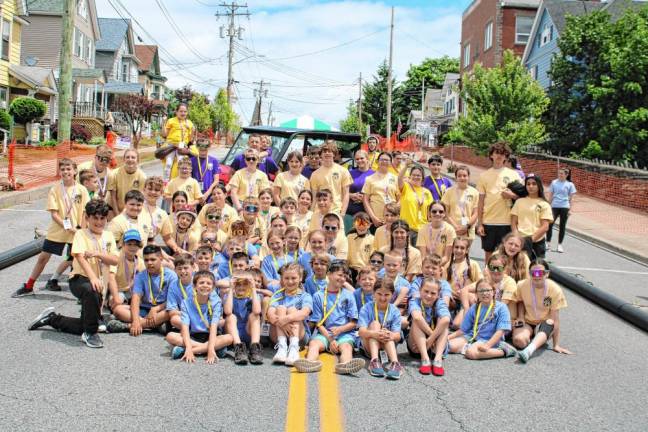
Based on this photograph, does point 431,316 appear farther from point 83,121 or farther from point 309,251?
point 83,121

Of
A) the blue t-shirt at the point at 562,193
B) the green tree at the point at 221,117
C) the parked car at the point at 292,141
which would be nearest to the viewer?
the parked car at the point at 292,141

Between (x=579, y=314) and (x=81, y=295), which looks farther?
(x=579, y=314)

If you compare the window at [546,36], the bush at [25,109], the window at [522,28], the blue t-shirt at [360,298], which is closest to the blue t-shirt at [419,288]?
the blue t-shirt at [360,298]

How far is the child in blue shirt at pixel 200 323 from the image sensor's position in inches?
238

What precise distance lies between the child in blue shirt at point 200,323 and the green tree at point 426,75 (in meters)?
88.0

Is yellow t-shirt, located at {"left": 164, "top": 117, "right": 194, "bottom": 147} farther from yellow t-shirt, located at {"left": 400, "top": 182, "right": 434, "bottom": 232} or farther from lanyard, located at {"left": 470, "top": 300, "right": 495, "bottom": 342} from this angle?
lanyard, located at {"left": 470, "top": 300, "right": 495, "bottom": 342}

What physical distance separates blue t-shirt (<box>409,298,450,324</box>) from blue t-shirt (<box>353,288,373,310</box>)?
1.33ft

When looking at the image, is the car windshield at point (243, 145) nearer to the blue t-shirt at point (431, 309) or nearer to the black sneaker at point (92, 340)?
the blue t-shirt at point (431, 309)

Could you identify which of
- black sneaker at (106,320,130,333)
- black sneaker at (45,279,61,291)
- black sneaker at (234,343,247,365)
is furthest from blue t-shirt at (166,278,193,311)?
black sneaker at (45,279,61,291)

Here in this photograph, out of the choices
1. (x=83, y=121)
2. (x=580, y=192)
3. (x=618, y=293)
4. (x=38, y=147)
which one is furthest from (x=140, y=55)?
(x=618, y=293)

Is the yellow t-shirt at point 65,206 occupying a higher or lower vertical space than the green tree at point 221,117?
lower

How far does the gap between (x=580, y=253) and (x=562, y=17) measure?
95.0 ft

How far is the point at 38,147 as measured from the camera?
28.0 metres

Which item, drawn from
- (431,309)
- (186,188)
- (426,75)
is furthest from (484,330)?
(426,75)
